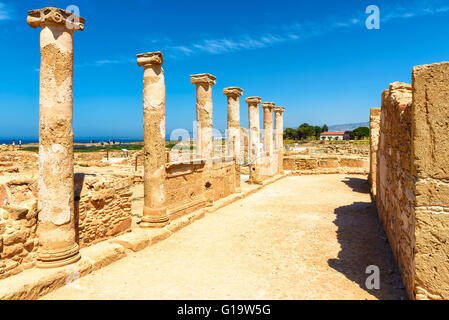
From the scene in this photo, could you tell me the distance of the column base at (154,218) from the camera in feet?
23.0

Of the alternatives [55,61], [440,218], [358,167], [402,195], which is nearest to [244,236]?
[402,195]

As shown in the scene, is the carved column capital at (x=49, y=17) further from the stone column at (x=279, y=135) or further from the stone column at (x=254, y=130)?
the stone column at (x=279, y=135)

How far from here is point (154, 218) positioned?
7.02 m

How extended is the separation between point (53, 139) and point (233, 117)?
27.7ft

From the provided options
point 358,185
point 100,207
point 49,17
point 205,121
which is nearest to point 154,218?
point 100,207

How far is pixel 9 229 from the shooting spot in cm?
428

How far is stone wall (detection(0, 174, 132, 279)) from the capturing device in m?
4.30

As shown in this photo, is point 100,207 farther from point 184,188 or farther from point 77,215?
point 184,188

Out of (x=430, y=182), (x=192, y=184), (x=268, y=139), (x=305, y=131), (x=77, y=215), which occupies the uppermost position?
(x=305, y=131)

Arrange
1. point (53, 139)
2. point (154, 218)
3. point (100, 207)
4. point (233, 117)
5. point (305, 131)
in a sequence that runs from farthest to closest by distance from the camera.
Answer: point (305, 131) → point (233, 117) → point (154, 218) → point (100, 207) → point (53, 139)

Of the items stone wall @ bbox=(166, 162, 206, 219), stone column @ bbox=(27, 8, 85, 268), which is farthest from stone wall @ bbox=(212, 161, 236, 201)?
stone column @ bbox=(27, 8, 85, 268)

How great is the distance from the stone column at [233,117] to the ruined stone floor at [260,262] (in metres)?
4.09

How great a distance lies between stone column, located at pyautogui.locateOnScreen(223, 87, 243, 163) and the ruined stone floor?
4.09m
